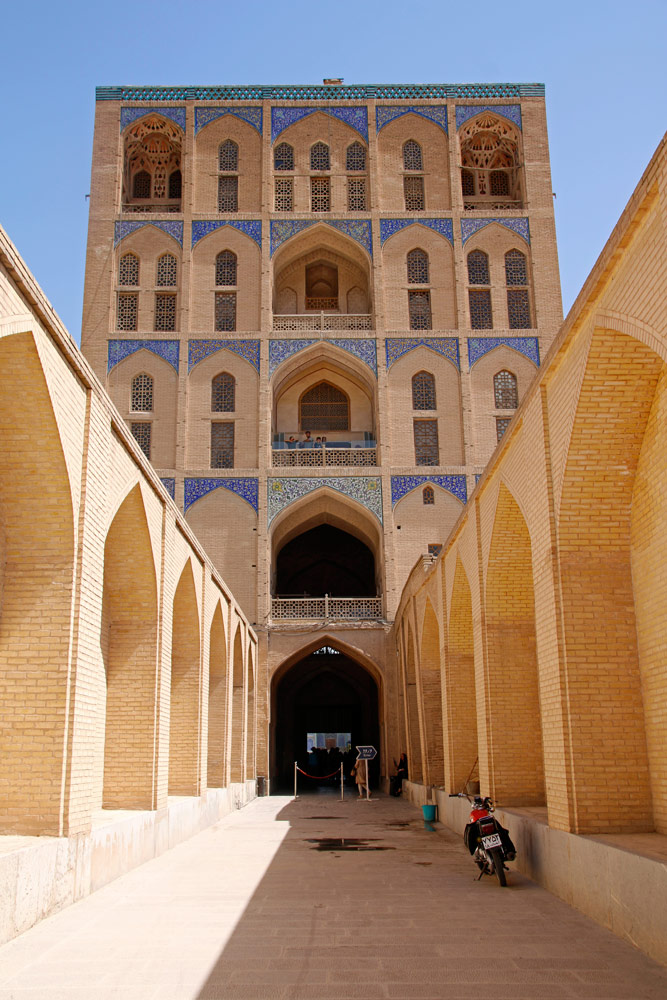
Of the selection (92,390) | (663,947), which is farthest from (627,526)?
(92,390)

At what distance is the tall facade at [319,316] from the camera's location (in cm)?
2141

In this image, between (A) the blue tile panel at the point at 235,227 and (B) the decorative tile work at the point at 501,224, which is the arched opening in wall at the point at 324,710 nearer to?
(A) the blue tile panel at the point at 235,227

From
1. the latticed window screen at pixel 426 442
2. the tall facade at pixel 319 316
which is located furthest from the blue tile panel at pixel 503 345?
the latticed window screen at pixel 426 442

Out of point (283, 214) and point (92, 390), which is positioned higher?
point (283, 214)

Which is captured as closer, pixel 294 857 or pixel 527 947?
→ pixel 527 947

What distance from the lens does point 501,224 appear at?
23656mm

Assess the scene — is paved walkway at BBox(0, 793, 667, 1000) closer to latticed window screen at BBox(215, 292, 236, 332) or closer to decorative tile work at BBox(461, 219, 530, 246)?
latticed window screen at BBox(215, 292, 236, 332)

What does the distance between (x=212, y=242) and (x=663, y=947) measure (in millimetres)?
21200

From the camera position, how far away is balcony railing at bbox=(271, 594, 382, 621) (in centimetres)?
2109

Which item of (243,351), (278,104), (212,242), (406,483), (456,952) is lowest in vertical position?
(456,952)

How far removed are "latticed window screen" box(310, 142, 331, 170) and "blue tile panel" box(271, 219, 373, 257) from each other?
1640mm

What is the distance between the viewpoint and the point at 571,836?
6051 millimetres

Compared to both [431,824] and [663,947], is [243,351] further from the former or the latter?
[663,947]

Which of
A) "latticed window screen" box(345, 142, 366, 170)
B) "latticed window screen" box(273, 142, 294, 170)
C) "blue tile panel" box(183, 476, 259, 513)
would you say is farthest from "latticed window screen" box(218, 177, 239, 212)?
"blue tile panel" box(183, 476, 259, 513)
